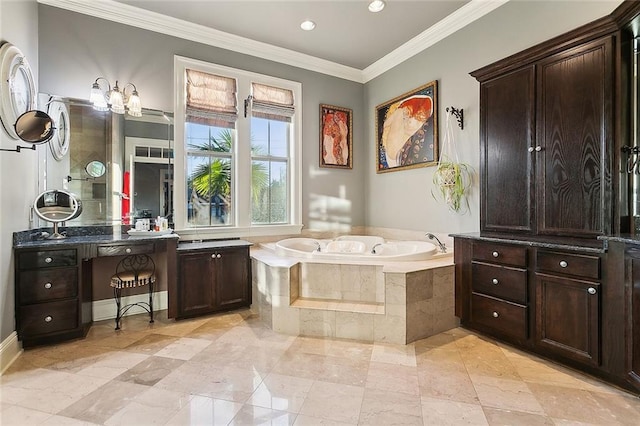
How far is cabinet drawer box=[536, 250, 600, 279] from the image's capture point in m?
1.91

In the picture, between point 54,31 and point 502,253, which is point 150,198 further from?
point 502,253

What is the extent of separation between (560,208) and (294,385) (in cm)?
217

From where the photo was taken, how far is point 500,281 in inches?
95.0

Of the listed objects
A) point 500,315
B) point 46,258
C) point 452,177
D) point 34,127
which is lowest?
point 500,315

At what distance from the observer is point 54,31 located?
284 cm

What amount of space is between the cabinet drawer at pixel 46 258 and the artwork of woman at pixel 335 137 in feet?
9.57

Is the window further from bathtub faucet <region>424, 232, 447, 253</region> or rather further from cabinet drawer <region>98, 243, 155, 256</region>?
bathtub faucet <region>424, 232, 447, 253</region>

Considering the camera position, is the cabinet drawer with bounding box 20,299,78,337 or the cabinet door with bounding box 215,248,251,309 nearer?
the cabinet drawer with bounding box 20,299,78,337

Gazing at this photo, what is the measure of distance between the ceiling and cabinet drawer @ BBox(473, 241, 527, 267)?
7.66 ft

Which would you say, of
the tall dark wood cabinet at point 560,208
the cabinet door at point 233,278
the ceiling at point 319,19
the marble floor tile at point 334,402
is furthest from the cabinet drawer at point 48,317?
the tall dark wood cabinet at point 560,208

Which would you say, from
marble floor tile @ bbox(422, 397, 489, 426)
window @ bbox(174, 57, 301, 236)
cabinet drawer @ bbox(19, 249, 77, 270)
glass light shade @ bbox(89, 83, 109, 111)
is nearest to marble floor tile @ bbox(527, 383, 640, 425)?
marble floor tile @ bbox(422, 397, 489, 426)

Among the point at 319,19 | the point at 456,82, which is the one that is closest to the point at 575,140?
the point at 456,82

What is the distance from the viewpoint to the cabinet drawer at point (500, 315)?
227 centimetres

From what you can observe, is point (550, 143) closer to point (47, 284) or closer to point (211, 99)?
point (211, 99)
